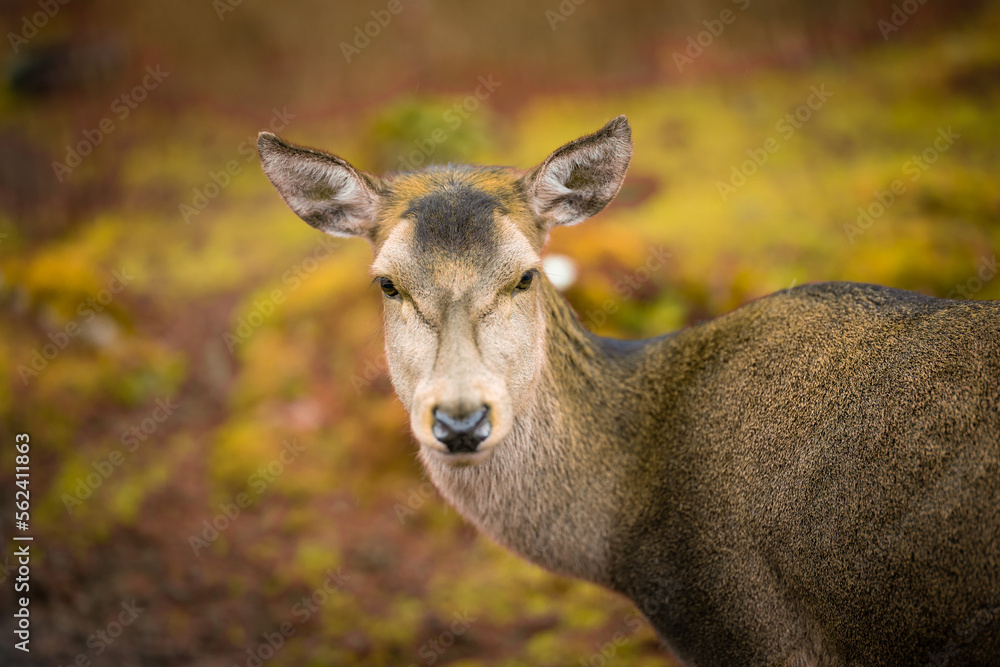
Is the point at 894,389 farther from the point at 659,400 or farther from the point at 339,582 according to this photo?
the point at 339,582

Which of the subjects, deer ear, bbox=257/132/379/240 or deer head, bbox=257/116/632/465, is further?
deer ear, bbox=257/132/379/240

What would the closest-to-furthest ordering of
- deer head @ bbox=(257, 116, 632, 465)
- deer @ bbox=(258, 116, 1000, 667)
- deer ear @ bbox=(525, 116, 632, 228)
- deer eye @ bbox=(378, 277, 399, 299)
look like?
deer @ bbox=(258, 116, 1000, 667) < deer head @ bbox=(257, 116, 632, 465) < deer eye @ bbox=(378, 277, 399, 299) < deer ear @ bbox=(525, 116, 632, 228)

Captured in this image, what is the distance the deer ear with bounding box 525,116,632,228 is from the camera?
4.86 meters

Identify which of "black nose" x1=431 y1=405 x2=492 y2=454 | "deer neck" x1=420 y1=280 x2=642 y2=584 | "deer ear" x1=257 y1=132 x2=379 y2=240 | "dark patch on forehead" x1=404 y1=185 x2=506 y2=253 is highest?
"deer ear" x1=257 y1=132 x2=379 y2=240

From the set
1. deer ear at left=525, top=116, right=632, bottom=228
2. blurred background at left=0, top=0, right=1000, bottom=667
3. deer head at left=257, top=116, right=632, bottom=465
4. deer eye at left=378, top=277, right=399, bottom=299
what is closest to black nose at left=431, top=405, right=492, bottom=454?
deer head at left=257, top=116, right=632, bottom=465

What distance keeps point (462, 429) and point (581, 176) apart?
2157mm

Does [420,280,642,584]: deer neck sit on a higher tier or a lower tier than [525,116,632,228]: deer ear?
lower

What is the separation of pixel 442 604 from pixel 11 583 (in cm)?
530

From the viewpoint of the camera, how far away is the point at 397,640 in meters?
8.05

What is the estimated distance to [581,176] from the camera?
515cm

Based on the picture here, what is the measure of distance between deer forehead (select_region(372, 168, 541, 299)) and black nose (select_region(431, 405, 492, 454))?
32.4 inches

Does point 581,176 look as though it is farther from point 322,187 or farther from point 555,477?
point 555,477

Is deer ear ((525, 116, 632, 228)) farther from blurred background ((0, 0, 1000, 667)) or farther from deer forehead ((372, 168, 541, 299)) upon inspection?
blurred background ((0, 0, 1000, 667))

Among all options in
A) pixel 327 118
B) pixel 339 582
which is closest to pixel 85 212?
pixel 327 118
